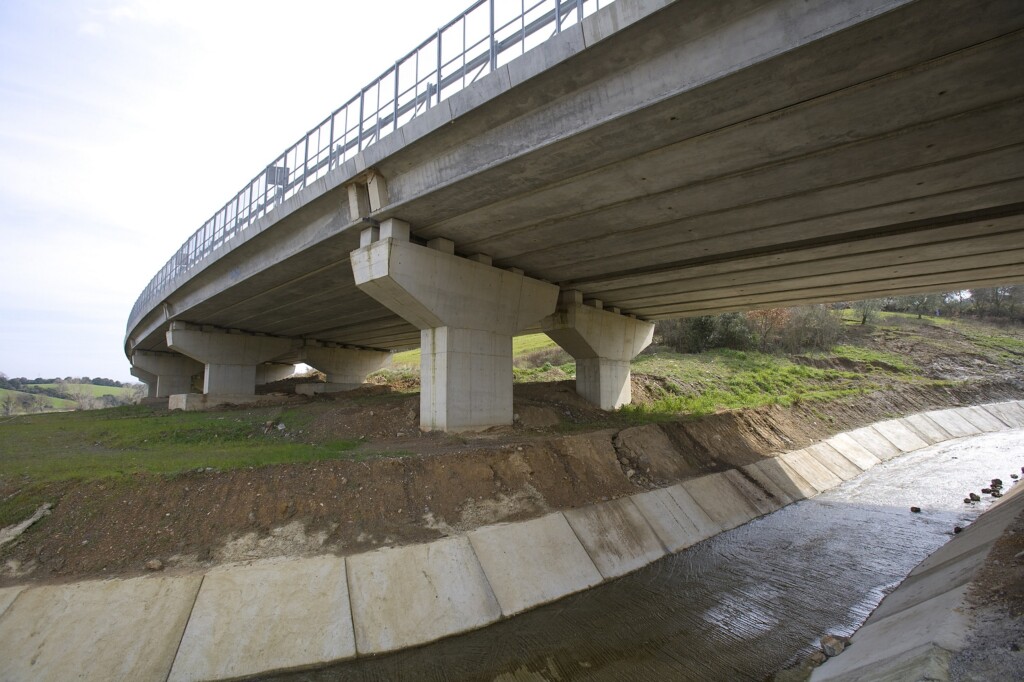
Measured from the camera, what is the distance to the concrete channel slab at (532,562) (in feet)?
26.8

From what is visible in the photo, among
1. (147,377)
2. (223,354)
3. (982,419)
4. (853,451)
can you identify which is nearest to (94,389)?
(147,377)

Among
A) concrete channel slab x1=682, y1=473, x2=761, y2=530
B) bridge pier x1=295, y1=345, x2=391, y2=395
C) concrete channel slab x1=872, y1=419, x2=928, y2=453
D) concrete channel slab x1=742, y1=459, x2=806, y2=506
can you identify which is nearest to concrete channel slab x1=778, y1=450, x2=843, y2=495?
concrete channel slab x1=742, y1=459, x2=806, y2=506

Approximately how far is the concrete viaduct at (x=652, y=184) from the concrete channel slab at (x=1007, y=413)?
55.3ft

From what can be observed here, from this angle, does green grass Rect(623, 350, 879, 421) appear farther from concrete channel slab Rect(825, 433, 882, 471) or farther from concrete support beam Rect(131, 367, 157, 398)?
concrete support beam Rect(131, 367, 157, 398)

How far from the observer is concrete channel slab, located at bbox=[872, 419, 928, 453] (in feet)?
75.0

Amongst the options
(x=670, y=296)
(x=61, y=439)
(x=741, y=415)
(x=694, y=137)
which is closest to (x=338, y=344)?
(x=61, y=439)

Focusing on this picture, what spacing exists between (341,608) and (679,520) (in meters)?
8.02

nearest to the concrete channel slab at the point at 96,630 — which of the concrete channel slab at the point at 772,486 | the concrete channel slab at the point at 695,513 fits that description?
the concrete channel slab at the point at 695,513

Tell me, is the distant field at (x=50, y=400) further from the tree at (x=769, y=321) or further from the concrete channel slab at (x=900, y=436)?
the concrete channel slab at (x=900, y=436)

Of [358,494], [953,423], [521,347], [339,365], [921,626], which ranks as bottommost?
[953,423]

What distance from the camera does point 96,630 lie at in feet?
20.1

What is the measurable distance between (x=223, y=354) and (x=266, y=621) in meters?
27.8

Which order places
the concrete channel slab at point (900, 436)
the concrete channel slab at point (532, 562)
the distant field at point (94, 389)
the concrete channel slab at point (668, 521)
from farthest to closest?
the distant field at point (94, 389) < the concrete channel slab at point (900, 436) < the concrete channel slab at point (668, 521) < the concrete channel slab at point (532, 562)

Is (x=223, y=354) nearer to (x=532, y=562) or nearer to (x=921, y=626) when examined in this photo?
(x=532, y=562)
